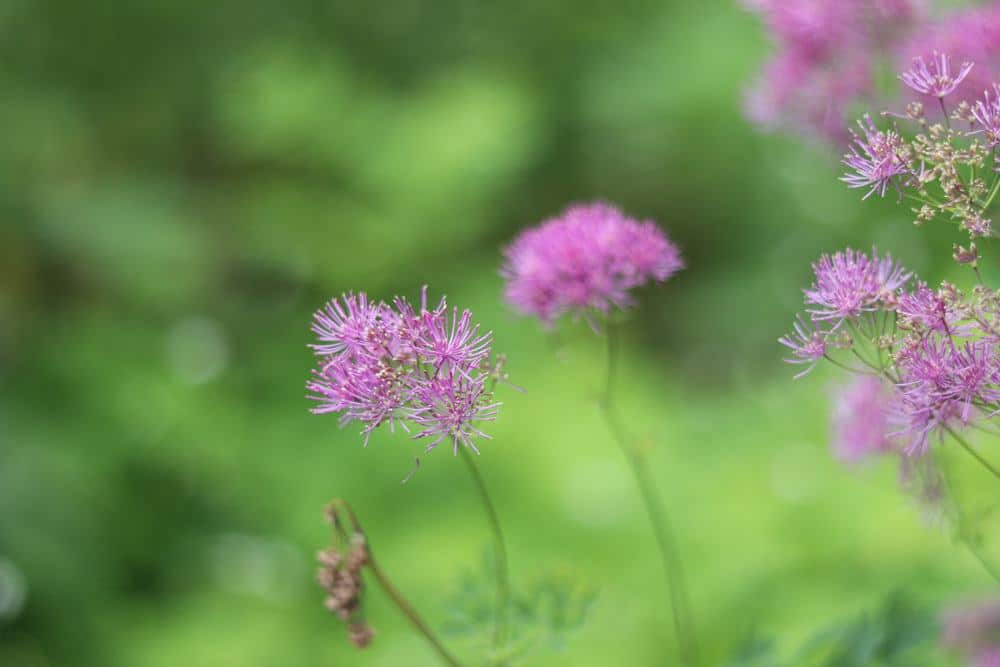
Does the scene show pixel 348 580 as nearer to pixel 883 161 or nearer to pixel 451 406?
pixel 451 406

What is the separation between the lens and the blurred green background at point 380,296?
2.36 m

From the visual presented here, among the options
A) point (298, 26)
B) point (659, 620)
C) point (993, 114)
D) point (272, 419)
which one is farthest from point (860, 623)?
point (298, 26)

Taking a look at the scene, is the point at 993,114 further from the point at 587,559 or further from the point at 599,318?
the point at 587,559

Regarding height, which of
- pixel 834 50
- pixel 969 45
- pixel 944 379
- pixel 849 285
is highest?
pixel 834 50

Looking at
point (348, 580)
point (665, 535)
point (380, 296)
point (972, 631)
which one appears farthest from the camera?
point (380, 296)

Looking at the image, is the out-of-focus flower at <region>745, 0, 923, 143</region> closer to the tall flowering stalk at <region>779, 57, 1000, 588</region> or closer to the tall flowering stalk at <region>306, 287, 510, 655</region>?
the tall flowering stalk at <region>779, 57, 1000, 588</region>

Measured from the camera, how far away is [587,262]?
3.51 feet

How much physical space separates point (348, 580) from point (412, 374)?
8.6 inches

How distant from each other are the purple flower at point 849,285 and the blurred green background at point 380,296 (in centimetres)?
69

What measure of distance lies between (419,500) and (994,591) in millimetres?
1555

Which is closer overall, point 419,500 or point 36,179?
point 419,500

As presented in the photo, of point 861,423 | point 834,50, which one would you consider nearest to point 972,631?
point 861,423

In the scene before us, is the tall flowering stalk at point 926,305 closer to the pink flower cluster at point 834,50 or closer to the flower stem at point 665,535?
the flower stem at point 665,535

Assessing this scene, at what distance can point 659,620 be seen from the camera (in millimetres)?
2084
